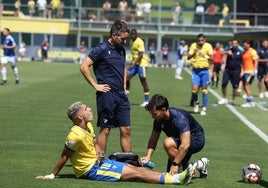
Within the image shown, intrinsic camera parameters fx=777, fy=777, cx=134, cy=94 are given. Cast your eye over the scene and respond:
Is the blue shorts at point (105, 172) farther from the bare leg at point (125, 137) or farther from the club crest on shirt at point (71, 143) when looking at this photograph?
the bare leg at point (125, 137)

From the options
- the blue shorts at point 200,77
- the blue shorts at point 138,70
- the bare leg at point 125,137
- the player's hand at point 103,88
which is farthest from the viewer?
the blue shorts at point 138,70

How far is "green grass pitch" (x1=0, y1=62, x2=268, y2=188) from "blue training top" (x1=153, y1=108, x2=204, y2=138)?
2.32 feet

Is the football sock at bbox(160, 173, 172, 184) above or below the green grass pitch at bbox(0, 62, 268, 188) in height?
above

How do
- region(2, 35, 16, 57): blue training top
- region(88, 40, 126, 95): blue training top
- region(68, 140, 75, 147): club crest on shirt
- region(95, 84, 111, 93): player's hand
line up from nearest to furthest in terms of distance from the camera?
region(68, 140, 75, 147): club crest on shirt → region(95, 84, 111, 93): player's hand → region(88, 40, 126, 95): blue training top → region(2, 35, 16, 57): blue training top

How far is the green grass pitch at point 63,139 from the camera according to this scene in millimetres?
10602

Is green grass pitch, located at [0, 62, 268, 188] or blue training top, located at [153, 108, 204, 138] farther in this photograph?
green grass pitch, located at [0, 62, 268, 188]

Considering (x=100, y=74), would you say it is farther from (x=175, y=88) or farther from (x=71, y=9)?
(x=71, y=9)

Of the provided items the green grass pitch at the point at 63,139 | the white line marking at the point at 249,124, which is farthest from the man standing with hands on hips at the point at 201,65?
the white line marking at the point at 249,124

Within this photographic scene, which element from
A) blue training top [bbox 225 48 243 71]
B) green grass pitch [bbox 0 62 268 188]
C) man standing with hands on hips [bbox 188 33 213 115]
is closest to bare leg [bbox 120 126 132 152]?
green grass pitch [bbox 0 62 268 188]

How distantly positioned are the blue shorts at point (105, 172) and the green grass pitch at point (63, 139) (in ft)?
0.49

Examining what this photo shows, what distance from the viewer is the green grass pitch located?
10602 millimetres

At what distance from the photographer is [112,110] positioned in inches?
457

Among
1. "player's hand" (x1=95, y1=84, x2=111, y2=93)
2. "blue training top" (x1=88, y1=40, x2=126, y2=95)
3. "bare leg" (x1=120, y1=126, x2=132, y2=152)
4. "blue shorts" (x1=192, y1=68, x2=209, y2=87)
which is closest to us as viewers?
"player's hand" (x1=95, y1=84, x2=111, y2=93)

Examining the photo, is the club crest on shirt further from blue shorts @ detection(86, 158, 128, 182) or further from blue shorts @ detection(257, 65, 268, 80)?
blue shorts @ detection(257, 65, 268, 80)
